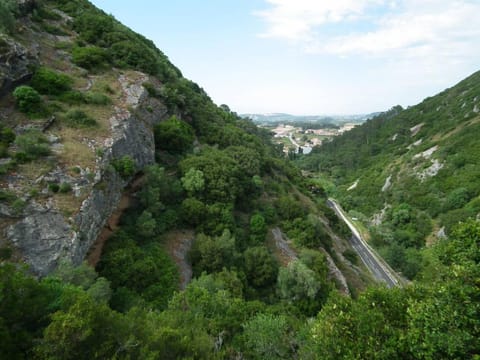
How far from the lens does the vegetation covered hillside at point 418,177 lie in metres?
55.6

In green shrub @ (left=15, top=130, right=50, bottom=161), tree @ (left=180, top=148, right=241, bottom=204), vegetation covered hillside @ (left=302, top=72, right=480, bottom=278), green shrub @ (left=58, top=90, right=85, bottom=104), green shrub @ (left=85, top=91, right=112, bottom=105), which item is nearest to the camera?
green shrub @ (left=15, top=130, right=50, bottom=161)

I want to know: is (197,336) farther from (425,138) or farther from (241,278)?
(425,138)

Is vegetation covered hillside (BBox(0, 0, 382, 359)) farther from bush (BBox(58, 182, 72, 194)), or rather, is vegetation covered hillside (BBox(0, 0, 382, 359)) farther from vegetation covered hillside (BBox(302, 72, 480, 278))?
vegetation covered hillside (BBox(302, 72, 480, 278))

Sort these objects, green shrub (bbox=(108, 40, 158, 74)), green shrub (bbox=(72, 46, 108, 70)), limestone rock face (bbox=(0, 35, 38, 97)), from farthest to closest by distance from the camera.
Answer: green shrub (bbox=(108, 40, 158, 74))
green shrub (bbox=(72, 46, 108, 70))
limestone rock face (bbox=(0, 35, 38, 97))

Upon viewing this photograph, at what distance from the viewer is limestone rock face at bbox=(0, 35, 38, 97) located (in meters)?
18.8

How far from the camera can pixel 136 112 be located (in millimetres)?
24531

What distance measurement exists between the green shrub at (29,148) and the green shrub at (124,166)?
4.09 m

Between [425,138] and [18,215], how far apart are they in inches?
4383

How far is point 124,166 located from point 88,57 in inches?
624

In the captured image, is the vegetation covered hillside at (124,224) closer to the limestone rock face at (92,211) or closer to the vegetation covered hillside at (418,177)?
the limestone rock face at (92,211)

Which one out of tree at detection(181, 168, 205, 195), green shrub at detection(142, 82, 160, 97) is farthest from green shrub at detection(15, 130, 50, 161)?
green shrub at detection(142, 82, 160, 97)

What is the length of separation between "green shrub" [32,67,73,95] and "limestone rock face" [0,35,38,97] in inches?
22.7

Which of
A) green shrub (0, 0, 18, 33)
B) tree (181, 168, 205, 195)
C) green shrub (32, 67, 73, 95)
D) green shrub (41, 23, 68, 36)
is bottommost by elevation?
tree (181, 168, 205, 195)

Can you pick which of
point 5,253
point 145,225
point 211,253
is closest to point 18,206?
point 5,253
